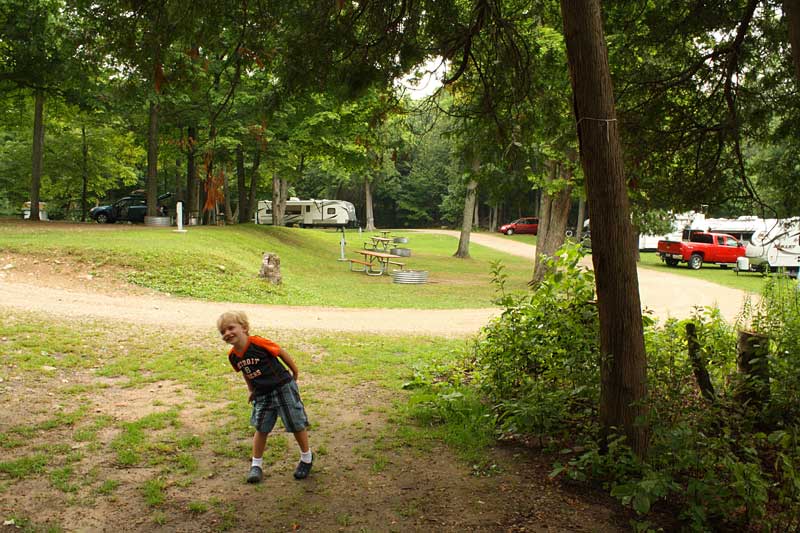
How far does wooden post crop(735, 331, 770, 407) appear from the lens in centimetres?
Answer: 484

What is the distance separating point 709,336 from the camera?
6.17 metres

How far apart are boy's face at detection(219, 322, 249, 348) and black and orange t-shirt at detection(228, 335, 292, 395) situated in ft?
0.21

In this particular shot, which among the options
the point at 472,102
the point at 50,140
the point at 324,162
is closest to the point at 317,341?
the point at 472,102

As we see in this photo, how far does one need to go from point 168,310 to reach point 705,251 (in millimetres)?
26922

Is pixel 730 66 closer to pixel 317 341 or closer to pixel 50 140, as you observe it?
pixel 317 341

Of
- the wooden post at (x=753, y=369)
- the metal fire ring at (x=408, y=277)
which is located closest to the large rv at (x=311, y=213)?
the metal fire ring at (x=408, y=277)

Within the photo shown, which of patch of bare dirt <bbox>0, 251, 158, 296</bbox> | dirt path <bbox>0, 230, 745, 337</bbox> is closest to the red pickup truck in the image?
dirt path <bbox>0, 230, 745, 337</bbox>

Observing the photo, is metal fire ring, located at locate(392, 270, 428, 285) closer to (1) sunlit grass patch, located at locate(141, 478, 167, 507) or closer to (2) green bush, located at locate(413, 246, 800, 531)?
(2) green bush, located at locate(413, 246, 800, 531)

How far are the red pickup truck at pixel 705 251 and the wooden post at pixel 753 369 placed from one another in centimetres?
2799

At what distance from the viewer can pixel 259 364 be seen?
445 cm

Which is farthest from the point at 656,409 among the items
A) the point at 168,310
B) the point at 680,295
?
the point at 680,295

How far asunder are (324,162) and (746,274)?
64.5ft

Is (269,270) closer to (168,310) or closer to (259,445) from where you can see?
(168,310)

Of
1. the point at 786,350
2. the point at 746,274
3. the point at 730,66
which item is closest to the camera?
the point at 786,350
